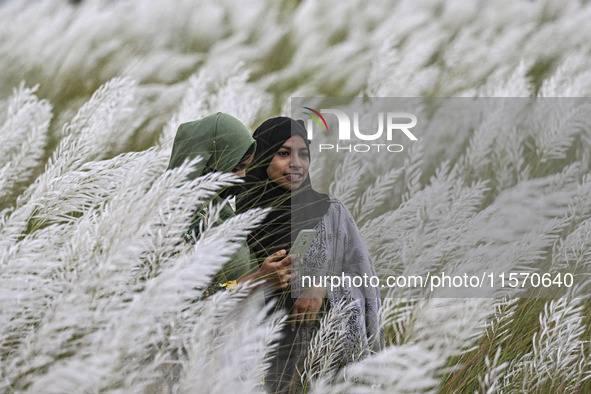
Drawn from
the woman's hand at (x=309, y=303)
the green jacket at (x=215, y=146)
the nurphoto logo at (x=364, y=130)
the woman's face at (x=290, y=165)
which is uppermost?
the green jacket at (x=215, y=146)

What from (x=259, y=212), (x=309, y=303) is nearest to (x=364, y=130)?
(x=309, y=303)

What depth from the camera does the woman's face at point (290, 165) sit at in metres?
1.53

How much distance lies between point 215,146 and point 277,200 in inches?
8.7

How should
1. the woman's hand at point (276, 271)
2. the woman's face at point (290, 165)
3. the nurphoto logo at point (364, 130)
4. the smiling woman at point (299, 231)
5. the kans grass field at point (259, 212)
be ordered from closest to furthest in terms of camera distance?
the kans grass field at point (259, 212) < the woman's hand at point (276, 271) < the smiling woman at point (299, 231) < the woman's face at point (290, 165) < the nurphoto logo at point (364, 130)

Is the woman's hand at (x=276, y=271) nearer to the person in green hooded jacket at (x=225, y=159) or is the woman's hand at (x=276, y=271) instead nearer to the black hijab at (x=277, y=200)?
the person in green hooded jacket at (x=225, y=159)

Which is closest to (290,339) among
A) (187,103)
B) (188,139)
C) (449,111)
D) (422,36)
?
(188,139)

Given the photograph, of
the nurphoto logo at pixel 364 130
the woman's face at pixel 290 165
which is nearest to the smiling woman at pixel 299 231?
the woman's face at pixel 290 165

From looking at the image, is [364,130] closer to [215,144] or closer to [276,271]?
[215,144]

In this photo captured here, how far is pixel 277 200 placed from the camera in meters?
1.55

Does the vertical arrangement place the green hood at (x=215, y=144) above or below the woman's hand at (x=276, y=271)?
above

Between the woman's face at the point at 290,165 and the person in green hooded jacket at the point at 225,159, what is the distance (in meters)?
0.07

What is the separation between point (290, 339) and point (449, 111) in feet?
5.10

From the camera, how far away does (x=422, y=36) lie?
295 cm

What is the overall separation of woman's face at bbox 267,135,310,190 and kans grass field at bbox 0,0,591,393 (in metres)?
0.18
